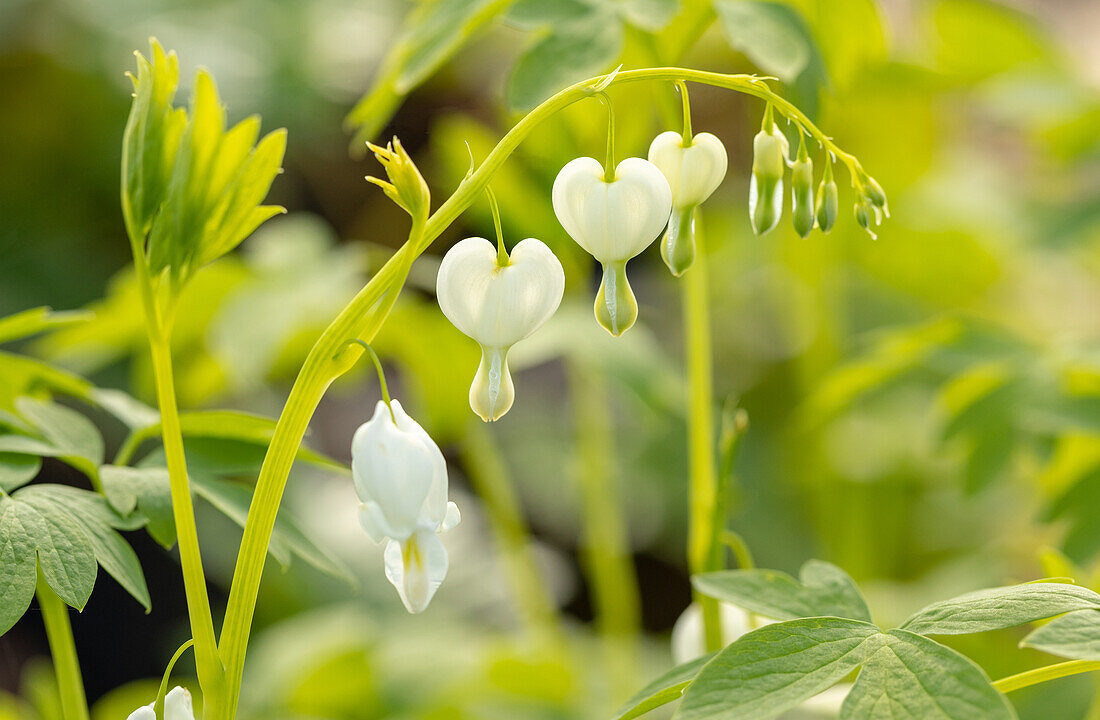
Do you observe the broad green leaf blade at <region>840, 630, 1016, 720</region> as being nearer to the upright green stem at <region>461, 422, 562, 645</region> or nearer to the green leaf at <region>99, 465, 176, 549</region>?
the green leaf at <region>99, 465, 176, 549</region>

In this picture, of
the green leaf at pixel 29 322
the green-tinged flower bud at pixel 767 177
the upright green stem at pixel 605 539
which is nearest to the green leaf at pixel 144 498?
the green leaf at pixel 29 322

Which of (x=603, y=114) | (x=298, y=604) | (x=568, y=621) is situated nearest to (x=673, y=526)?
(x=568, y=621)

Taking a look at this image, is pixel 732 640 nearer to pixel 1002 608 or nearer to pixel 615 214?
pixel 1002 608

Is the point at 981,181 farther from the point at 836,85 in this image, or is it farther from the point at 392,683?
Result: the point at 392,683

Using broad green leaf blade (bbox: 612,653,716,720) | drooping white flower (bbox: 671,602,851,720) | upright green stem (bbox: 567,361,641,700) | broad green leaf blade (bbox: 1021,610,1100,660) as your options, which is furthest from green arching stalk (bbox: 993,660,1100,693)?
upright green stem (bbox: 567,361,641,700)

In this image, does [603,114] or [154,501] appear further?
[603,114]

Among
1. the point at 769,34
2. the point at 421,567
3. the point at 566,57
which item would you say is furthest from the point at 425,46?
the point at 421,567

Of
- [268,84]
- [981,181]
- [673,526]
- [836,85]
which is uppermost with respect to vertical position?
[268,84]
